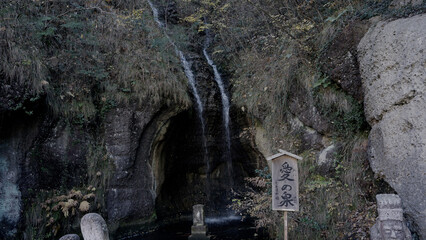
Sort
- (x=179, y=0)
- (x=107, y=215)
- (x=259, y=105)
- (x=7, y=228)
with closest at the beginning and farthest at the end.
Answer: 1. (x=7, y=228)
2. (x=107, y=215)
3. (x=259, y=105)
4. (x=179, y=0)

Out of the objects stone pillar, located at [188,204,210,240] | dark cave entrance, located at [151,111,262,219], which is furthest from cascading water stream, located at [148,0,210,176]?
stone pillar, located at [188,204,210,240]

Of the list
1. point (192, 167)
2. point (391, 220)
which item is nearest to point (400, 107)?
point (391, 220)

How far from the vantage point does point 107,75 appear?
32.0 ft

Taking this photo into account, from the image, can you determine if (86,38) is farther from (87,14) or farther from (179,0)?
(179,0)

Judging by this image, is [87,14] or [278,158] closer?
[278,158]

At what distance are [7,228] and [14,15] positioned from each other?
20.0 feet

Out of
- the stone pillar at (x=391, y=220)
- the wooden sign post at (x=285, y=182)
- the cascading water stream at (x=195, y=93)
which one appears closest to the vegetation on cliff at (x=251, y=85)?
the cascading water stream at (x=195, y=93)

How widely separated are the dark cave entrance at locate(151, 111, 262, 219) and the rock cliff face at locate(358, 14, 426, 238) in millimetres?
5106

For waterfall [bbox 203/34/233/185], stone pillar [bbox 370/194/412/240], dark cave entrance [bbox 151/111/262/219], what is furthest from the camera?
waterfall [bbox 203/34/233/185]

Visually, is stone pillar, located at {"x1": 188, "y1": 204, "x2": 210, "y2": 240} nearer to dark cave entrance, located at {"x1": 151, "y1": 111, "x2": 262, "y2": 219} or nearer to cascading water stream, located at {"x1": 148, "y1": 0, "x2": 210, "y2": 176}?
dark cave entrance, located at {"x1": 151, "y1": 111, "x2": 262, "y2": 219}

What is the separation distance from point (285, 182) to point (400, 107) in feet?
8.58

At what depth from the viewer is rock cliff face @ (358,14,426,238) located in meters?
5.14

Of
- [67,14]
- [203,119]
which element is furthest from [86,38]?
[203,119]

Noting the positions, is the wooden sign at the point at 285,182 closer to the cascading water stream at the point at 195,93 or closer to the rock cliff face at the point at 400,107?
the rock cliff face at the point at 400,107
